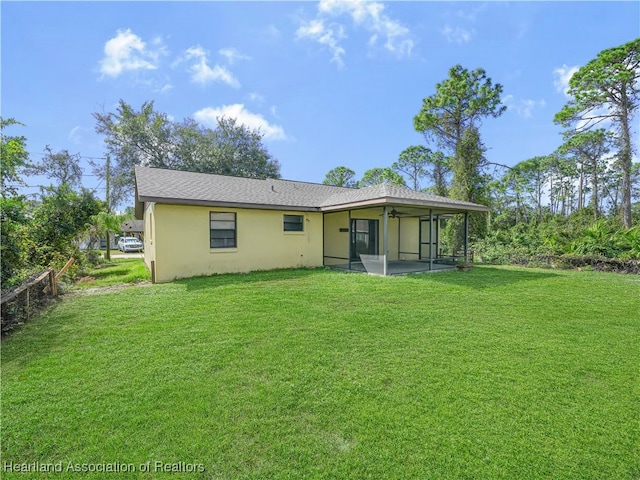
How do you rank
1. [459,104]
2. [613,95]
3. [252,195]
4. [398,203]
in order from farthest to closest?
[459,104]
[613,95]
[252,195]
[398,203]

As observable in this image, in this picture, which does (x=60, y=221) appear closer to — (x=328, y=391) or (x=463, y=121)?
(x=328, y=391)

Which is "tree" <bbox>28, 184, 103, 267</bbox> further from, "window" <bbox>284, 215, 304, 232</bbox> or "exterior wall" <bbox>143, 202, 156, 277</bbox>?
"window" <bbox>284, 215, 304, 232</bbox>

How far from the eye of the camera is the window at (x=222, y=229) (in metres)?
10.1

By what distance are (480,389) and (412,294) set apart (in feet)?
13.2

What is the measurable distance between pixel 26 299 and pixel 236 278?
15.2 feet

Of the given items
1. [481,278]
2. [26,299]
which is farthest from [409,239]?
[26,299]

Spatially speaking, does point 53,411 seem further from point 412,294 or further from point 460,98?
point 460,98

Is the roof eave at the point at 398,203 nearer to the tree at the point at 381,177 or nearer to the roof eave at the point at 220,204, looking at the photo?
the roof eave at the point at 220,204

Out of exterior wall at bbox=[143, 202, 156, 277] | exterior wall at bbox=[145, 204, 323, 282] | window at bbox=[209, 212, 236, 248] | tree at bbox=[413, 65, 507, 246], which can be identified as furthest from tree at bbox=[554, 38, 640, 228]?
exterior wall at bbox=[143, 202, 156, 277]

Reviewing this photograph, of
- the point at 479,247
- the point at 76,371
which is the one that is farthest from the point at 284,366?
the point at 479,247

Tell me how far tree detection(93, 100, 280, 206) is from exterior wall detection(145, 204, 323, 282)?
20.7 m

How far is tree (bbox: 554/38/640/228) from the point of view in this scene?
16.5 m

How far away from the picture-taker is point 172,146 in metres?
29.5

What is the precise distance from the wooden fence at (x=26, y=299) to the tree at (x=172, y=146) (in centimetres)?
2349
